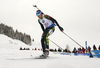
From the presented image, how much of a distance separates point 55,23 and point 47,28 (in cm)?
43

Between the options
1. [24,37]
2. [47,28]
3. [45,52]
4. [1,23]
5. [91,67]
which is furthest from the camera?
[24,37]

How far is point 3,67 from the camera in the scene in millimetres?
1988

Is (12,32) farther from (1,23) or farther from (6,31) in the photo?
(1,23)

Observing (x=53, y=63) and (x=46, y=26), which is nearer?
(x=53, y=63)

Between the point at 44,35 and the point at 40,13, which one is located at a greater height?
the point at 40,13

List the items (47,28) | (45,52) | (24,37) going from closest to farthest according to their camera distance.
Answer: (45,52) < (47,28) < (24,37)

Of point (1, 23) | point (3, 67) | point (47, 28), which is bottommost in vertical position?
point (3, 67)

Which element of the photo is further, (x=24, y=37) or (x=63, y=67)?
(x=24, y=37)

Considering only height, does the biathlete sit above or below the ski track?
above

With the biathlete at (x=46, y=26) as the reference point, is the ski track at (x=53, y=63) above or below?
below

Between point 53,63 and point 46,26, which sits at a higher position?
point 46,26

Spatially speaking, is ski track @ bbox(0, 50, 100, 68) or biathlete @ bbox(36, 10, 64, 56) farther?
biathlete @ bbox(36, 10, 64, 56)

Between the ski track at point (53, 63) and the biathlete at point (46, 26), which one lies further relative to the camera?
the biathlete at point (46, 26)

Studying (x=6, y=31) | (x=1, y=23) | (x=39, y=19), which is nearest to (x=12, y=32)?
(x=6, y=31)
